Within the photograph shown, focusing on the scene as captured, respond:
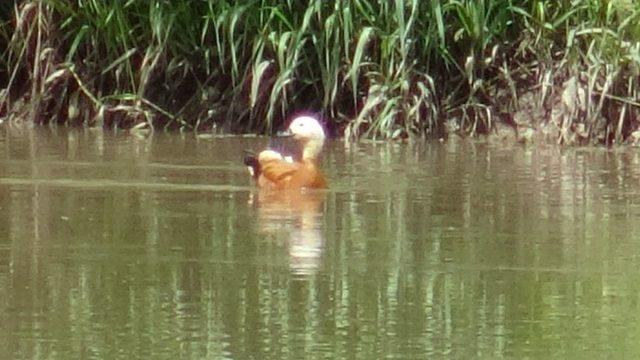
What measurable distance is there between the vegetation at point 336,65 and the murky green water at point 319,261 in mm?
→ 1649

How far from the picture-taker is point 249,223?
805 cm

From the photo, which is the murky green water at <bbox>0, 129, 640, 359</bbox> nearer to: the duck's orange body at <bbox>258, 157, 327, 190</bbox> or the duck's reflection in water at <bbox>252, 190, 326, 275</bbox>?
the duck's reflection in water at <bbox>252, 190, 326, 275</bbox>

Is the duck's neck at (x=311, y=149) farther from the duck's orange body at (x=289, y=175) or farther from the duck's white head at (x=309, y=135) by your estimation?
the duck's orange body at (x=289, y=175)

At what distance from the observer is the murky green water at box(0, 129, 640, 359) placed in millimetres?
5488

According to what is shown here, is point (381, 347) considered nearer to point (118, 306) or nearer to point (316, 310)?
point (316, 310)

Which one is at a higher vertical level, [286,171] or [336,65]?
[336,65]

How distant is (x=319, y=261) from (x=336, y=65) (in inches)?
232

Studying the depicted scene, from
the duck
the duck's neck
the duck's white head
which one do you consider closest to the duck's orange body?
the duck

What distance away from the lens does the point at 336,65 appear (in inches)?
502

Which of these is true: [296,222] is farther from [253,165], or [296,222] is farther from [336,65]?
[336,65]

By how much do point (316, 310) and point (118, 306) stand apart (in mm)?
633

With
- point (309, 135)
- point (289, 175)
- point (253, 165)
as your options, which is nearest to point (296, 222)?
point (289, 175)

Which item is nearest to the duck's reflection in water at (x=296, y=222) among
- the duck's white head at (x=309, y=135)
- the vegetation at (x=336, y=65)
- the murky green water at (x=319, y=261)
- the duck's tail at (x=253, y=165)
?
the murky green water at (x=319, y=261)

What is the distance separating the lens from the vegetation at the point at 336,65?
12.6 meters
